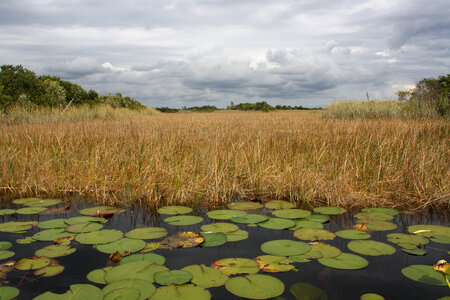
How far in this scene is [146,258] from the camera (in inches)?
86.0

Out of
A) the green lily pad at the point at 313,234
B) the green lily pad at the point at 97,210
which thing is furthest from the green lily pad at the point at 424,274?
the green lily pad at the point at 97,210

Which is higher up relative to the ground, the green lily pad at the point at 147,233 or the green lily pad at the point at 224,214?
the green lily pad at the point at 224,214

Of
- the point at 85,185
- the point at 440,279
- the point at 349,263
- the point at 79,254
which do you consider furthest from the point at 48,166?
the point at 440,279

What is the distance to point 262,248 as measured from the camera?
2371 millimetres

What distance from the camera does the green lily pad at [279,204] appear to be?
136 inches

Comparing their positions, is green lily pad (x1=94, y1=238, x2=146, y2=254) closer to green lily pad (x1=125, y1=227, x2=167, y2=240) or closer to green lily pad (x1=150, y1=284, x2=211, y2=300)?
green lily pad (x1=125, y1=227, x2=167, y2=240)

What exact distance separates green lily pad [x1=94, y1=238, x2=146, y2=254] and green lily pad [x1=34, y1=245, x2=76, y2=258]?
0.65 ft

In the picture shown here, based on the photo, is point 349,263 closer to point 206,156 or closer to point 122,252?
point 122,252

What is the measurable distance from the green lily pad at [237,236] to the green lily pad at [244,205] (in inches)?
29.8

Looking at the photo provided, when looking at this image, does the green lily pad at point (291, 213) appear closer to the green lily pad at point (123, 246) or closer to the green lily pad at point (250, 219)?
the green lily pad at point (250, 219)

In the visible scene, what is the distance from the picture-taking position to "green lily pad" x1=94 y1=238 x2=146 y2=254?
233 cm

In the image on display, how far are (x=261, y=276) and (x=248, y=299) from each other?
0.66 feet

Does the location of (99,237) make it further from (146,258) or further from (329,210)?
(329,210)

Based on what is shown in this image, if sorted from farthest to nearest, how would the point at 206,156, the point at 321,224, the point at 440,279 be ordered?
the point at 206,156 → the point at 321,224 → the point at 440,279
